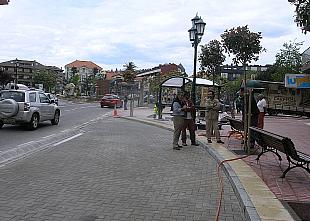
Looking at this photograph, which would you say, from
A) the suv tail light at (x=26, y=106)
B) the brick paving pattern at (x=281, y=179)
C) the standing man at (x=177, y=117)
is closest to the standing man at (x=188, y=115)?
the standing man at (x=177, y=117)

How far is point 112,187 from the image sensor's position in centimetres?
685

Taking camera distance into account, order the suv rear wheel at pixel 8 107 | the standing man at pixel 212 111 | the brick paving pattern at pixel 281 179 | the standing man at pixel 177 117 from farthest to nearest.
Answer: the suv rear wheel at pixel 8 107 < the standing man at pixel 212 111 < the standing man at pixel 177 117 < the brick paving pattern at pixel 281 179

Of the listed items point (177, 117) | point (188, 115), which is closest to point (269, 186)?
point (177, 117)

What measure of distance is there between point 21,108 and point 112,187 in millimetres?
9928

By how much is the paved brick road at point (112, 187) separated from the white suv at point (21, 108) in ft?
16.7

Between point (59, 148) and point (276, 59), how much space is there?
5357cm

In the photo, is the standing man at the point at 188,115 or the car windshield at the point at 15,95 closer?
the standing man at the point at 188,115

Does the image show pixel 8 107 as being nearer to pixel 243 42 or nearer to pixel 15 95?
pixel 15 95

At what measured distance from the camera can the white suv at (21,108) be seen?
15500mm

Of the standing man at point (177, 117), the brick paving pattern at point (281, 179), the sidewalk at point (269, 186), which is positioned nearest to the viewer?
the sidewalk at point (269, 186)

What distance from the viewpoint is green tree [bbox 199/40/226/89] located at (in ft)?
115

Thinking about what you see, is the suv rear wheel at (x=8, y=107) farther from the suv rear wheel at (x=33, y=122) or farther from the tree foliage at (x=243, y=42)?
the tree foliage at (x=243, y=42)

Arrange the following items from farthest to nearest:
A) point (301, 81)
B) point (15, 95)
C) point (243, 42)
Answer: point (301, 81) < point (243, 42) < point (15, 95)

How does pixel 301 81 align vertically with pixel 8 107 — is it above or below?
above
